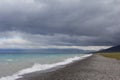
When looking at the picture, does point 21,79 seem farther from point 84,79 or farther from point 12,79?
point 84,79

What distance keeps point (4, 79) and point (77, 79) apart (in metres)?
8.98

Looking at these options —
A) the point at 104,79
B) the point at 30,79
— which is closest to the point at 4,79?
the point at 30,79

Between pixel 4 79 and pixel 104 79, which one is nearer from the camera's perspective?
pixel 104 79

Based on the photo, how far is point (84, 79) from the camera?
2733cm

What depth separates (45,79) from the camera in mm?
28844

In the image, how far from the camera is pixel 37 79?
29578 mm

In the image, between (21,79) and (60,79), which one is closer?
(60,79)

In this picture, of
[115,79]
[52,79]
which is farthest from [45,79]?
[115,79]

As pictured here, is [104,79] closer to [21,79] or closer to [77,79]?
[77,79]

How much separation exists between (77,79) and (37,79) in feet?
16.4

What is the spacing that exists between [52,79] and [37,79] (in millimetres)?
2119

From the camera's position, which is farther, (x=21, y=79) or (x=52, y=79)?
(x=21, y=79)

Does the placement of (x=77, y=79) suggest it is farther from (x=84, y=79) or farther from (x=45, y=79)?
(x=45, y=79)

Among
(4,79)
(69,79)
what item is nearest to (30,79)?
(4,79)
